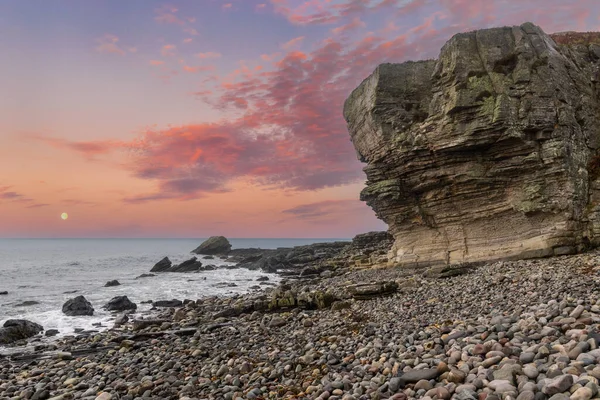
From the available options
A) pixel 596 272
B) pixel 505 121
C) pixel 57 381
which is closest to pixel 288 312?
pixel 57 381

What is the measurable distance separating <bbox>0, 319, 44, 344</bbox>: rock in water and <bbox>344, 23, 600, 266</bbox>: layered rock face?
2520cm

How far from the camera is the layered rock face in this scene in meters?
22.7

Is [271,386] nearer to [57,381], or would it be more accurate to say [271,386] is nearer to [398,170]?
[57,381]

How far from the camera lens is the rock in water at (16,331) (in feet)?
57.4

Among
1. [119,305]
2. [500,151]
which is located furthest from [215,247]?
[500,151]

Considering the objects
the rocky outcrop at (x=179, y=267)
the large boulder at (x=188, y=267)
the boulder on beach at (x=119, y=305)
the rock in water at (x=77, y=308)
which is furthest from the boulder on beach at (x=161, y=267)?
the rock in water at (x=77, y=308)

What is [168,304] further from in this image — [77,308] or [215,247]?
[215,247]

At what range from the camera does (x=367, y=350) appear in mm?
9117

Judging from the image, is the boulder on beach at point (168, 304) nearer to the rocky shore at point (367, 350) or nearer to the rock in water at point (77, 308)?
the rock in water at point (77, 308)

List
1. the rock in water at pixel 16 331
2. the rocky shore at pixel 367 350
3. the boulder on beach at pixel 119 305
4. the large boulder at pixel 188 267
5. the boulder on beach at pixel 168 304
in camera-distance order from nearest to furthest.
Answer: the rocky shore at pixel 367 350, the rock in water at pixel 16 331, the boulder on beach at pixel 119 305, the boulder on beach at pixel 168 304, the large boulder at pixel 188 267

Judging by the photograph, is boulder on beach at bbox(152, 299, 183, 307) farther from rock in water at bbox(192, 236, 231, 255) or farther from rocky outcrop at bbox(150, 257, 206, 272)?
rock in water at bbox(192, 236, 231, 255)

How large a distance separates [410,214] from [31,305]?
3151cm

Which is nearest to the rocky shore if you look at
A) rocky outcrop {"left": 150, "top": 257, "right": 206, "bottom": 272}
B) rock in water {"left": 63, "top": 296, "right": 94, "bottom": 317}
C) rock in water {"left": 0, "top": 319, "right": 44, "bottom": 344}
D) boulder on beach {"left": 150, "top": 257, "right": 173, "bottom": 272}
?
rock in water {"left": 0, "top": 319, "right": 44, "bottom": 344}

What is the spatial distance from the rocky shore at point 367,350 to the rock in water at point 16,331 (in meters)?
2.71
